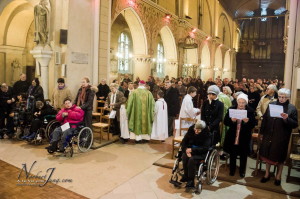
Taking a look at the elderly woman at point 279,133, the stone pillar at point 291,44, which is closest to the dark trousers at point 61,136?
the elderly woman at point 279,133

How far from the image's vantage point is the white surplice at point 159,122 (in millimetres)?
6621

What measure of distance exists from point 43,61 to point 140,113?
3088 mm

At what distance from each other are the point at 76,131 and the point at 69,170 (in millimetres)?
1011

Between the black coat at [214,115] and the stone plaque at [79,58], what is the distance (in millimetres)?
4346

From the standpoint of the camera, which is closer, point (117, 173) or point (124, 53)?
point (117, 173)

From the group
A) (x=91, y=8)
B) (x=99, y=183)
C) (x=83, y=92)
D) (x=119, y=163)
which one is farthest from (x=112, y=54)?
(x=99, y=183)

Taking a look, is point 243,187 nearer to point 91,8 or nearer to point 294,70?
point 294,70

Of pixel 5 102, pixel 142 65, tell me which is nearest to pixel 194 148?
pixel 5 102

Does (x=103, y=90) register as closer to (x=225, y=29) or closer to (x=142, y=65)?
(x=142, y=65)

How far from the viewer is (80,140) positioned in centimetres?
568

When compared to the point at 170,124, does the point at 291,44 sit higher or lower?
higher

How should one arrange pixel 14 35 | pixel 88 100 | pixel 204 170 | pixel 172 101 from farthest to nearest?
pixel 14 35 < pixel 172 101 < pixel 88 100 < pixel 204 170

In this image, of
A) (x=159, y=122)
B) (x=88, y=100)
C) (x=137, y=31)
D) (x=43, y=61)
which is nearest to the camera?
(x=88, y=100)

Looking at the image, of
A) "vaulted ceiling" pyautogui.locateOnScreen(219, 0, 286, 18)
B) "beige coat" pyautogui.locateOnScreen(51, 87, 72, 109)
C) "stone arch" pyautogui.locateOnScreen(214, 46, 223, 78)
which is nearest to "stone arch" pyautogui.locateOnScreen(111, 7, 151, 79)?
"beige coat" pyautogui.locateOnScreen(51, 87, 72, 109)
